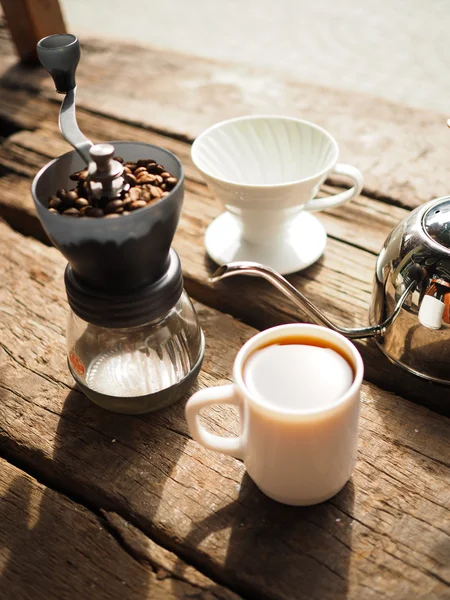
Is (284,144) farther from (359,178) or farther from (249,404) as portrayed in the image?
(249,404)

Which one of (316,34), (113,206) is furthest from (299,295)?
(316,34)

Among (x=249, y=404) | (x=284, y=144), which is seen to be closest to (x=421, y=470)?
(x=249, y=404)

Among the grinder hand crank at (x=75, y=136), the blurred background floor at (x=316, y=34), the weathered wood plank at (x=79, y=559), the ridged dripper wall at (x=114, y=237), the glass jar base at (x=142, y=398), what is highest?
the grinder hand crank at (x=75, y=136)

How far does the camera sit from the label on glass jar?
0.58m

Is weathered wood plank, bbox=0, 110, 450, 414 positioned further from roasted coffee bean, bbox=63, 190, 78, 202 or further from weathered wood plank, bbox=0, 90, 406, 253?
roasted coffee bean, bbox=63, 190, 78, 202

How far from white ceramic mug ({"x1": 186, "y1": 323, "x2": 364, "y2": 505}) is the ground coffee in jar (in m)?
0.14

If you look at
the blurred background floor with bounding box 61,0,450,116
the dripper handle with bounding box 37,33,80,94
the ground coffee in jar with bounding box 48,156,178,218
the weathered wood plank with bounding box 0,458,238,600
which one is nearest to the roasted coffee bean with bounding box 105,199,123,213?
the ground coffee in jar with bounding box 48,156,178,218

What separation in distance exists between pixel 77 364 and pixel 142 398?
7cm

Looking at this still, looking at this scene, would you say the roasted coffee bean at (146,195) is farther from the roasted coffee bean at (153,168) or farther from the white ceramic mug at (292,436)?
the white ceramic mug at (292,436)

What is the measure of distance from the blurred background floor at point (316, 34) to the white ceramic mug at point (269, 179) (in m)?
1.29

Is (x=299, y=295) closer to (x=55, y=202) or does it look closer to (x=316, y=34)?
(x=55, y=202)

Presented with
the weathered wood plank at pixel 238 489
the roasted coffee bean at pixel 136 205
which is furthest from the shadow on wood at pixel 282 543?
the roasted coffee bean at pixel 136 205

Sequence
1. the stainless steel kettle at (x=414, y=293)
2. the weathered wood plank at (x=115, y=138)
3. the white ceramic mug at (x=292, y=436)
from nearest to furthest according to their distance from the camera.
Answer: the white ceramic mug at (x=292, y=436)
the stainless steel kettle at (x=414, y=293)
the weathered wood plank at (x=115, y=138)

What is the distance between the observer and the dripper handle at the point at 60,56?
1.62ft
